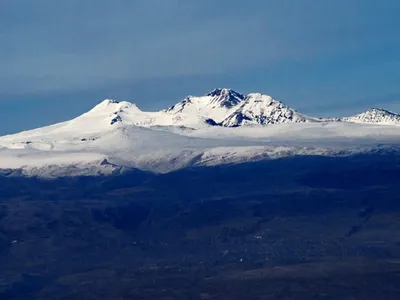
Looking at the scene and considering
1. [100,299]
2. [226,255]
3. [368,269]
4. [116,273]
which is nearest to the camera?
[100,299]

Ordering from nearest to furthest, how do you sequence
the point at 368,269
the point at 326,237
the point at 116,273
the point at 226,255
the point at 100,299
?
the point at 100,299, the point at 368,269, the point at 116,273, the point at 226,255, the point at 326,237

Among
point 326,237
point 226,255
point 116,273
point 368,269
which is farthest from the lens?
point 326,237

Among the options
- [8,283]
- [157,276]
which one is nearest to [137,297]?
[157,276]

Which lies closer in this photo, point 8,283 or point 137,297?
point 137,297

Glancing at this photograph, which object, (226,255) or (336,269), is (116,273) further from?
(336,269)

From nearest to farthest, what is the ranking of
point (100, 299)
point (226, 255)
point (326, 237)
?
point (100, 299) < point (226, 255) < point (326, 237)

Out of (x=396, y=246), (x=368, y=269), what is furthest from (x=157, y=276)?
(x=396, y=246)

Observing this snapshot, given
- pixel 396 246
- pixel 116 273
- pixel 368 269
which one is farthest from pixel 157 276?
pixel 396 246

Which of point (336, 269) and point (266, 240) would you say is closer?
point (336, 269)

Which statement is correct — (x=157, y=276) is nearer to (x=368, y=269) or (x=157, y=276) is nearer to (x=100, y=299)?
(x=100, y=299)
